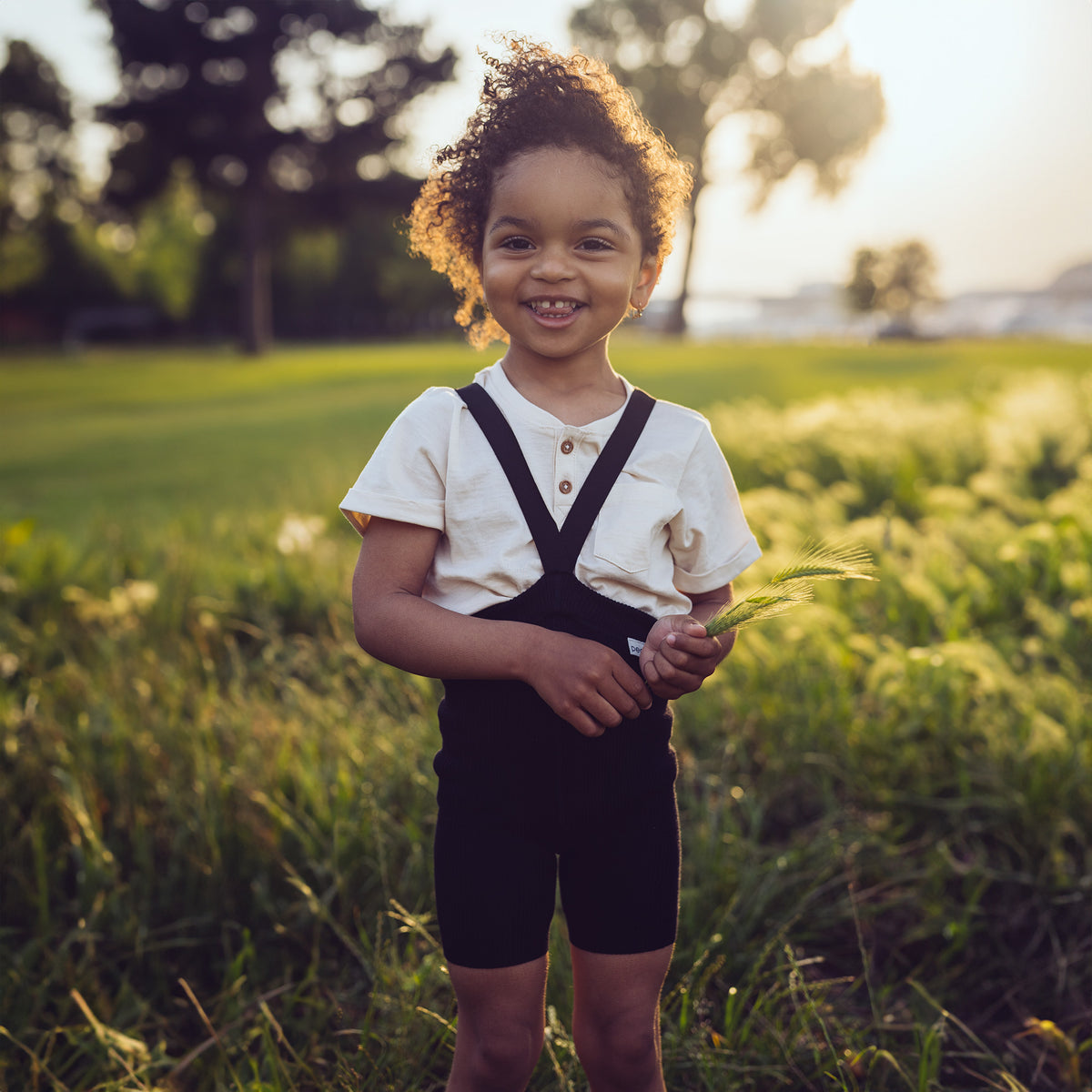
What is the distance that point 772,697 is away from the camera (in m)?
3.31

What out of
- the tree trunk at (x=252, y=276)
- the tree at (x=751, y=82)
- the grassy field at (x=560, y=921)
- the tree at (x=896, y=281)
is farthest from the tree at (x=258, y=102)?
the grassy field at (x=560, y=921)

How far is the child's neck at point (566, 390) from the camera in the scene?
5.58ft

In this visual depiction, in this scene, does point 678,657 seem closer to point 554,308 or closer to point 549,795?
point 549,795

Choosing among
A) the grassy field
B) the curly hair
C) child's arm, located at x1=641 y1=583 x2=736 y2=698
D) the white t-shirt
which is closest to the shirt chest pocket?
the white t-shirt

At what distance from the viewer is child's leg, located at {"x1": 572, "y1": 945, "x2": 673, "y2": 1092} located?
5.50 feet

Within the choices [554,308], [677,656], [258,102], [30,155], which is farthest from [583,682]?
[30,155]

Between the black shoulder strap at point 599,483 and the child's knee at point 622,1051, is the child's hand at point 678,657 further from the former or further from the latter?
the child's knee at point 622,1051

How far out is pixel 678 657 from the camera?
4.76 ft

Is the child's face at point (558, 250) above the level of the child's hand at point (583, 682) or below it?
above

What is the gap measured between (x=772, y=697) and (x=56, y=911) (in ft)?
7.61

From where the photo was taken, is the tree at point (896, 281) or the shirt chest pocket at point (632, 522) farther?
the tree at point (896, 281)

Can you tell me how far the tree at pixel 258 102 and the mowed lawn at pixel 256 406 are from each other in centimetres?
559

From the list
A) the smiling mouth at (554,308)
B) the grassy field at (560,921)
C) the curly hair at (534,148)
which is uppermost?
the curly hair at (534,148)

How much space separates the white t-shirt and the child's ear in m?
0.28
